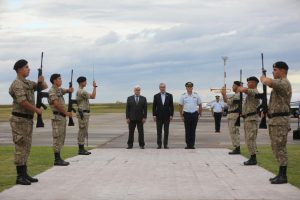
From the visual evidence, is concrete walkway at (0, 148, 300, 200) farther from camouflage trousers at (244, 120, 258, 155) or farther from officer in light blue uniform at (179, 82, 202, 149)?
officer in light blue uniform at (179, 82, 202, 149)

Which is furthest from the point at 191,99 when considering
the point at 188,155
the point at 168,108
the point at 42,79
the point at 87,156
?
the point at 42,79

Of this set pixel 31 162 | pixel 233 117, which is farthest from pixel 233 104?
pixel 31 162

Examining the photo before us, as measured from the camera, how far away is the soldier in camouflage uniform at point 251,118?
13727 millimetres

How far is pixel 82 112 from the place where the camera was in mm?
16984

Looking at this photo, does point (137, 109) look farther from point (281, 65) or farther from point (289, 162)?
point (281, 65)

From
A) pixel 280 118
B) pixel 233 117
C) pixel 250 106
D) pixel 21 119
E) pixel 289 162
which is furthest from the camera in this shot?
pixel 233 117

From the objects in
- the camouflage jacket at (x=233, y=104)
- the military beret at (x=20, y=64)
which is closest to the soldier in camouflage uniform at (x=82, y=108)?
the camouflage jacket at (x=233, y=104)

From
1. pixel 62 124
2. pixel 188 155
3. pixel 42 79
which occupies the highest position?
pixel 42 79

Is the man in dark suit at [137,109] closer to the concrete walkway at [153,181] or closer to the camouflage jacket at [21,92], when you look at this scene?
the concrete walkway at [153,181]

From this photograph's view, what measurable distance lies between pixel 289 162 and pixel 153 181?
520 cm

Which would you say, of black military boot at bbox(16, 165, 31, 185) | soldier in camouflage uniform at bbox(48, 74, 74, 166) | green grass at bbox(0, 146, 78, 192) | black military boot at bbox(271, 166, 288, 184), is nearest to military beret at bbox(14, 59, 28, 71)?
black military boot at bbox(16, 165, 31, 185)

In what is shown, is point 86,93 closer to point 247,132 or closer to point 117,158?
point 117,158

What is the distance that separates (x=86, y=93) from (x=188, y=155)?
3.43m

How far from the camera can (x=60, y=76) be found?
1420 cm
